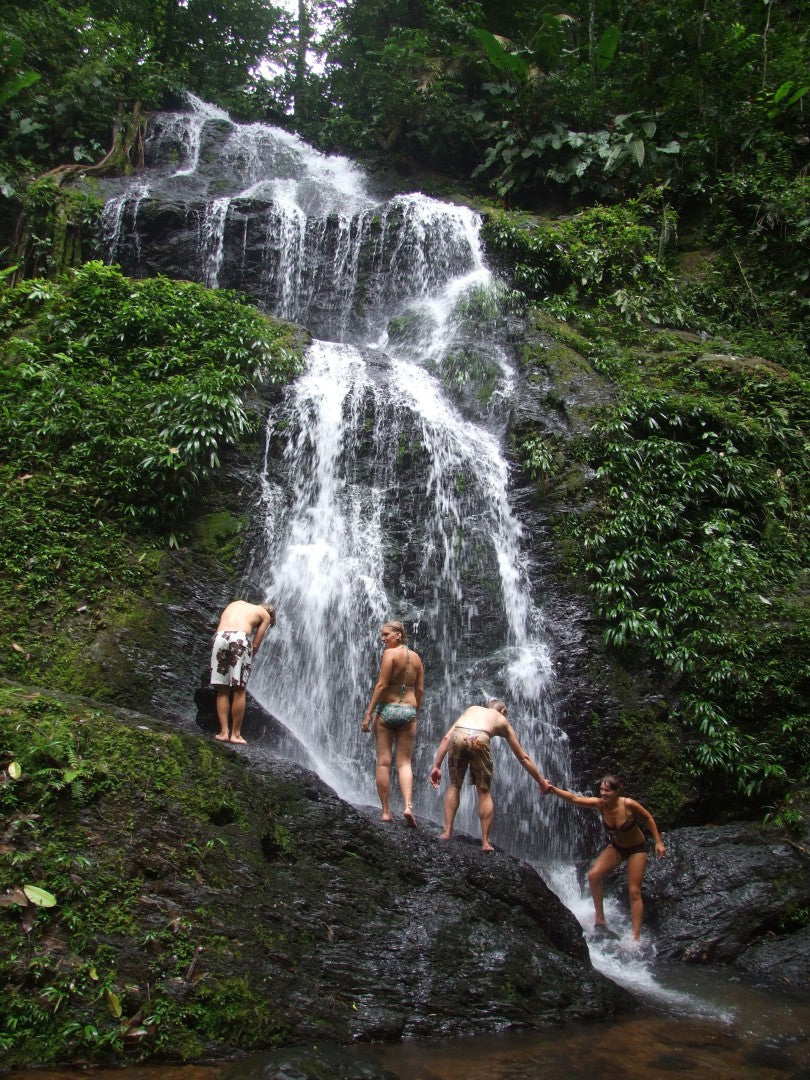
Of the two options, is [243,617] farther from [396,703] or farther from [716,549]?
[716,549]

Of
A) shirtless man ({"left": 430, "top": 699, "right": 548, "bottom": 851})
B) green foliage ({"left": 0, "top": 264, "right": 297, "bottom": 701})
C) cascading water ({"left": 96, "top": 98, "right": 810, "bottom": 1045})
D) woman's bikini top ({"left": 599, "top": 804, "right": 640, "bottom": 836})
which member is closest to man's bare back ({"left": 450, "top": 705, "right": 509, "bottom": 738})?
shirtless man ({"left": 430, "top": 699, "right": 548, "bottom": 851})

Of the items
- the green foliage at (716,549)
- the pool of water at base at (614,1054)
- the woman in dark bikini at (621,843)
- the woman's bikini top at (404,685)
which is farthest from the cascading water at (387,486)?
the woman's bikini top at (404,685)

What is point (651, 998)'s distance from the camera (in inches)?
180

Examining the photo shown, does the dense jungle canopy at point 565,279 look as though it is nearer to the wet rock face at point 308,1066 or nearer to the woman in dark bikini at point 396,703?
the woman in dark bikini at point 396,703

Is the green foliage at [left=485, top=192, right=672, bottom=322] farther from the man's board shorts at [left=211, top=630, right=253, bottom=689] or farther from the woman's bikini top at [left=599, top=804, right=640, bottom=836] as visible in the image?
the man's board shorts at [left=211, top=630, right=253, bottom=689]

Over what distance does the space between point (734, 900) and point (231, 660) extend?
15.6 feet

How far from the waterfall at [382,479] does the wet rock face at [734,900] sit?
1138 mm

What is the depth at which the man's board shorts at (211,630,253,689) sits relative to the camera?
563 centimetres

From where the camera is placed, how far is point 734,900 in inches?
231

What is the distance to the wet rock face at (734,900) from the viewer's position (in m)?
5.50

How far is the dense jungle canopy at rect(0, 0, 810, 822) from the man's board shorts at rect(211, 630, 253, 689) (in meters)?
1.62

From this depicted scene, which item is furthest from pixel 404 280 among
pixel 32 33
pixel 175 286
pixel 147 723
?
pixel 147 723

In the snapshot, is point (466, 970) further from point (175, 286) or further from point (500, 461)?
point (175, 286)

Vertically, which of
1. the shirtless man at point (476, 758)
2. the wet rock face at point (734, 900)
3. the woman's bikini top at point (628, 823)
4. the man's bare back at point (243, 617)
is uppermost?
the man's bare back at point (243, 617)
